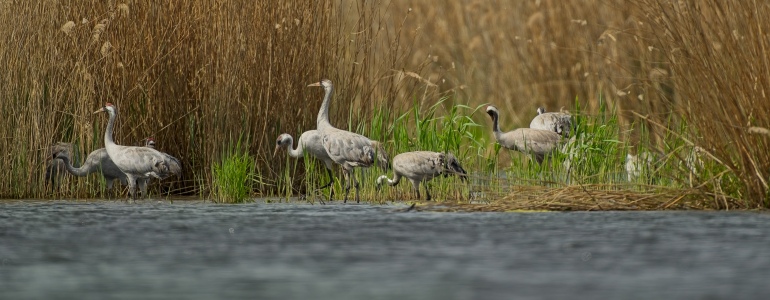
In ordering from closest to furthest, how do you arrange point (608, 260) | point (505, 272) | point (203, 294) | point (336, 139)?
1. point (203, 294)
2. point (505, 272)
3. point (608, 260)
4. point (336, 139)

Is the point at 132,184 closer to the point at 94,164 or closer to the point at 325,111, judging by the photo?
the point at 94,164

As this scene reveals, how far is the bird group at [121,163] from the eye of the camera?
11.6 metres

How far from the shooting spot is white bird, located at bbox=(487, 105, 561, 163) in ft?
43.0

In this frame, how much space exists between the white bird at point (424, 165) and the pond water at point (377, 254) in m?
1.06

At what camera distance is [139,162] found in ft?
38.2

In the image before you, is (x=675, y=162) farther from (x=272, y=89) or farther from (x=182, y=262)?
(x=182, y=262)

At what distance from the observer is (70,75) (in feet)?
40.9

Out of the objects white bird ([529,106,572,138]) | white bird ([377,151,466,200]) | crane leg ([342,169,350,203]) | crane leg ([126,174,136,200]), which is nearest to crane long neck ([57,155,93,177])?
crane leg ([126,174,136,200])

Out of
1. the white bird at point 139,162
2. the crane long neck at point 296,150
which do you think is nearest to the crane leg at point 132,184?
the white bird at point 139,162

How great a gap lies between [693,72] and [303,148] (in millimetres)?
3526

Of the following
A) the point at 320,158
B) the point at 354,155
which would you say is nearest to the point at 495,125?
the point at 320,158

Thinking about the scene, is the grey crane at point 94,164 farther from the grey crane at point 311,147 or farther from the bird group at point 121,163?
the grey crane at point 311,147

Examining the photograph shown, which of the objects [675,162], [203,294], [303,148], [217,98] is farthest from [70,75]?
[203,294]

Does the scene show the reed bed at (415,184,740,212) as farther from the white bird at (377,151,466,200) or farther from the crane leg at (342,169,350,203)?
the crane leg at (342,169,350,203)
